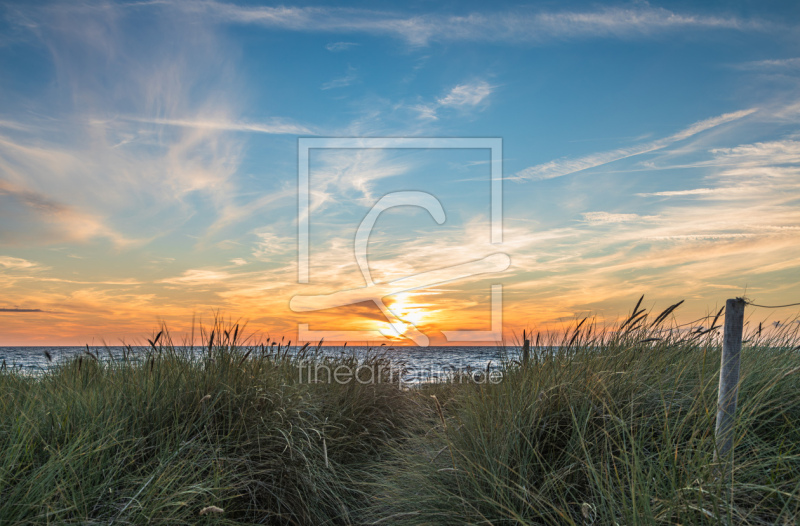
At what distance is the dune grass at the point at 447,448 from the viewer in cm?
265

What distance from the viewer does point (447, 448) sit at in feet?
12.0

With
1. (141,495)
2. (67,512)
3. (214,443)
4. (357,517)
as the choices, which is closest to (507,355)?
(357,517)

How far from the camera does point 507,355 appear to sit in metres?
5.04

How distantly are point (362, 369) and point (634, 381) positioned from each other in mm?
4689

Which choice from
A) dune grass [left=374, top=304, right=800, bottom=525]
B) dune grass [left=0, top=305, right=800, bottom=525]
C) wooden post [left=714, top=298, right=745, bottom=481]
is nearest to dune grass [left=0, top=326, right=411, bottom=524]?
dune grass [left=0, top=305, right=800, bottom=525]

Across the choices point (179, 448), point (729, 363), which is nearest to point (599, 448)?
point (729, 363)

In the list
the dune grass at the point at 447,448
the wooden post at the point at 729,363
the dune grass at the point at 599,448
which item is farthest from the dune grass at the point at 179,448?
the wooden post at the point at 729,363

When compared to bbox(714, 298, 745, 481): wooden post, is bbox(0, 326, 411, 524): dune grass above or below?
below

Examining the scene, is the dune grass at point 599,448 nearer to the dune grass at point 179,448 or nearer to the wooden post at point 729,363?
the wooden post at point 729,363

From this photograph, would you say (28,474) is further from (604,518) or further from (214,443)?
(604,518)

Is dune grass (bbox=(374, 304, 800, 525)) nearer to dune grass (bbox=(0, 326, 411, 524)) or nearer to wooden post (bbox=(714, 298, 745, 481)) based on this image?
wooden post (bbox=(714, 298, 745, 481))

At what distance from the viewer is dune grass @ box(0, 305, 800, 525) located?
265 cm

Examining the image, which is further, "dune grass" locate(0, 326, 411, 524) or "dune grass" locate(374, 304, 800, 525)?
"dune grass" locate(0, 326, 411, 524)

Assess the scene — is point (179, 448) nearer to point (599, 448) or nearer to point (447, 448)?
point (447, 448)
